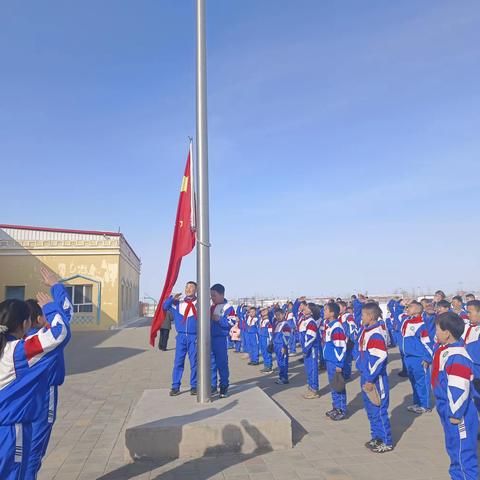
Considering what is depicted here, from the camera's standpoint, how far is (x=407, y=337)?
816 centimetres

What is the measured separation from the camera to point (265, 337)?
44.8 feet

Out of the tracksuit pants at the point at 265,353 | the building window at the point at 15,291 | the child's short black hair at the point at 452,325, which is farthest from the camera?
the building window at the point at 15,291

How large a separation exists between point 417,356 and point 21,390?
6.82 metres

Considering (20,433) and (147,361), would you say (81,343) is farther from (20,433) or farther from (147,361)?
(20,433)

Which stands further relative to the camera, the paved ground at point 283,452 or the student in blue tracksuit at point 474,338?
the student in blue tracksuit at point 474,338

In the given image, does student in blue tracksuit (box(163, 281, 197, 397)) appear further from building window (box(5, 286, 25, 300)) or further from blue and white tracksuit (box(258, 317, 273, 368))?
building window (box(5, 286, 25, 300))

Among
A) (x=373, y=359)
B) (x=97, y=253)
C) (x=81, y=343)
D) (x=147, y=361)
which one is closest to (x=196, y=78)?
(x=373, y=359)

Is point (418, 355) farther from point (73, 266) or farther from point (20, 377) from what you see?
point (73, 266)

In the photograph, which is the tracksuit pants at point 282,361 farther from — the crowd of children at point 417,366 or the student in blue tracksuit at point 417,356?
the student in blue tracksuit at point 417,356

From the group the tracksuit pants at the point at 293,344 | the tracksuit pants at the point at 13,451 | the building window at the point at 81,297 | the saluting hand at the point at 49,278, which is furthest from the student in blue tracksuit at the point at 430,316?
the building window at the point at 81,297

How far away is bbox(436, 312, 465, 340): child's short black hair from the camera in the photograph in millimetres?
4117

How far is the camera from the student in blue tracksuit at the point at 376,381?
17.7 ft

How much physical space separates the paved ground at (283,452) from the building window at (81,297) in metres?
19.5

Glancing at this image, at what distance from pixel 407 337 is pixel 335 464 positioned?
3.88 meters
